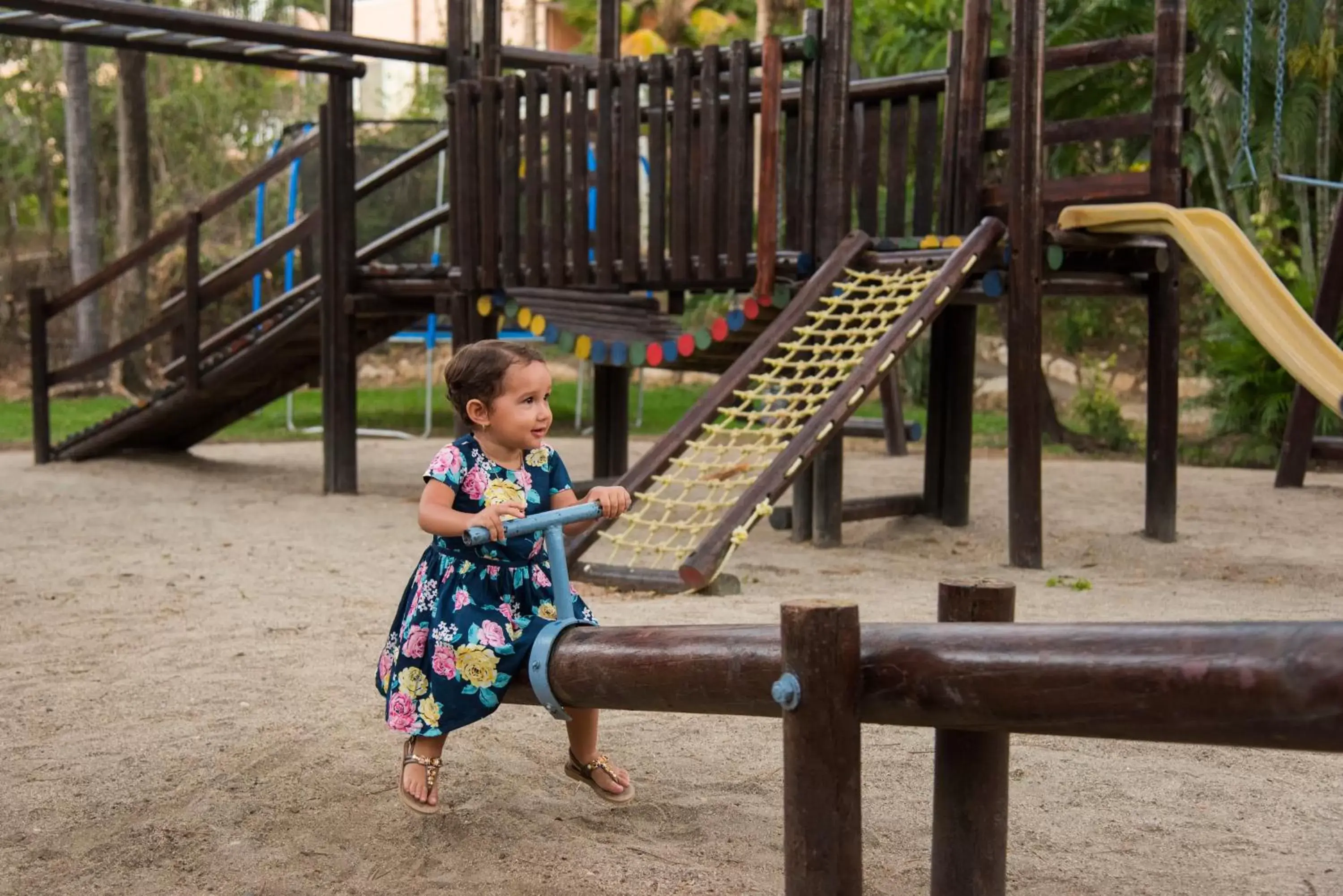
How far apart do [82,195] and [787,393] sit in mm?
14195

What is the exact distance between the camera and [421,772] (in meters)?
3.28

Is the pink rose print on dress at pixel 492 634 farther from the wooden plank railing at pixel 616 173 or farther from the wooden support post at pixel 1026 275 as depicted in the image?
the wooden plank railing at pixel 616 173

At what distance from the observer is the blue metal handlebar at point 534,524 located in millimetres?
2957

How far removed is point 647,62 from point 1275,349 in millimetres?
3341

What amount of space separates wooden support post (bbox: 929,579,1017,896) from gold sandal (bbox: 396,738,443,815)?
116cm

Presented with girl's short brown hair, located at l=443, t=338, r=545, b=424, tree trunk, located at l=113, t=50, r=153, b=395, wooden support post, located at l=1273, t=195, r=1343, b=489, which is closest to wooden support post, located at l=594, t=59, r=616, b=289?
wooden support post, located at l=1273, t=195, r=1343, b=489

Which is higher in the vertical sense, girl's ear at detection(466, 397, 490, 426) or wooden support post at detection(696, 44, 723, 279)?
wooden support post at detection(696, 44, 723, 279)

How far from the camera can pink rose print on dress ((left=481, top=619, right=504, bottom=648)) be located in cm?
318

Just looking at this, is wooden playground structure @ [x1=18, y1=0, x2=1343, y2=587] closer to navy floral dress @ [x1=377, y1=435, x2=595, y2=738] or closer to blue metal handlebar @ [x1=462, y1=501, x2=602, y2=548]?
navy floral dress @ [x1=377, y1=435, x2=595, y2=738]

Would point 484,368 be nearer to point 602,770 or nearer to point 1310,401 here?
point 602,770

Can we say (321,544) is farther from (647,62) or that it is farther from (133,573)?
(647,62)

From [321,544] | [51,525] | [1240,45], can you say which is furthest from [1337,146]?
[51,525]

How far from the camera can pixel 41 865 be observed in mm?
3072

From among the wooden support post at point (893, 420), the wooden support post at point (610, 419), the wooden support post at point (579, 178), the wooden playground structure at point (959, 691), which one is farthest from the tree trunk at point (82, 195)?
the wooden playground structure at point (959, 691)
